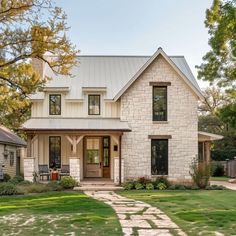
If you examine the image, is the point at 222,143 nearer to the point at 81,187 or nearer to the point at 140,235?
the point at 81,187

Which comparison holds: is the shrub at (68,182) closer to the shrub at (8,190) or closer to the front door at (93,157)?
the shrub at (8,190)

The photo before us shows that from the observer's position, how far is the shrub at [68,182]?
2173cm

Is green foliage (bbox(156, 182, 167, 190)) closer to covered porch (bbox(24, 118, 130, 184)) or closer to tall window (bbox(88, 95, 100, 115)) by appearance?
covered porch (bbox(24, 118, 130, 184))

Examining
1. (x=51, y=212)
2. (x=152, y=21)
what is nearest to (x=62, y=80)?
(x=152, y=21)

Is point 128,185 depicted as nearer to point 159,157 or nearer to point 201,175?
point 159,157

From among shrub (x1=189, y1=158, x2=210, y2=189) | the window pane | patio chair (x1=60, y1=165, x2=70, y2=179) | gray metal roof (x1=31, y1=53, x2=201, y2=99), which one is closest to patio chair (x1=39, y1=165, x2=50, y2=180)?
patio chair (x1=60, y1=165, x2=70, y2=179)

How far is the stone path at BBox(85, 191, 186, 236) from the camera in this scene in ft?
31.6

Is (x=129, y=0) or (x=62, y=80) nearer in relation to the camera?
(x=129, y=0)

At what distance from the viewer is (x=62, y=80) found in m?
27.0

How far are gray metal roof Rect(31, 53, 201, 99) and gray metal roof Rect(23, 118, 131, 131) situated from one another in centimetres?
143

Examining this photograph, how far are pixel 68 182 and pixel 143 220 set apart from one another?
11.0 meters

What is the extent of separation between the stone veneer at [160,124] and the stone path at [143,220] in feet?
29.0

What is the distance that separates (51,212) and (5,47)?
258 inches

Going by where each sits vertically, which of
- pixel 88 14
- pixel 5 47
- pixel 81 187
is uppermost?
pixel 88 14
